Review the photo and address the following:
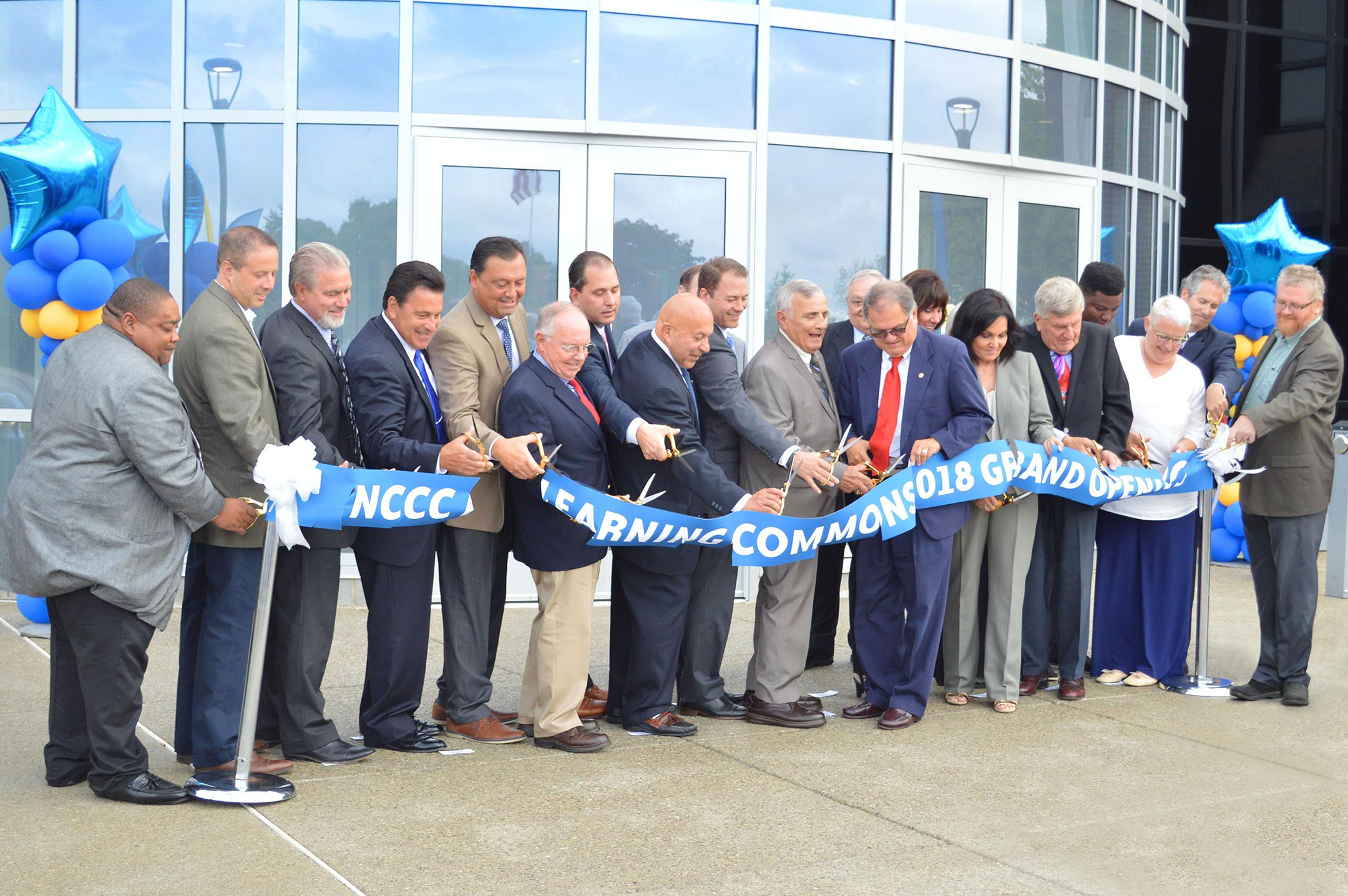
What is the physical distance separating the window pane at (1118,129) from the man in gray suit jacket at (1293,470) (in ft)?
14.5

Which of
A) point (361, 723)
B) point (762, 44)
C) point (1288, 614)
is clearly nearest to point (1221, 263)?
point (762, 44)

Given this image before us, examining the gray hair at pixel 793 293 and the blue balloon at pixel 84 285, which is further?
the blue balloon at pixel 84 285

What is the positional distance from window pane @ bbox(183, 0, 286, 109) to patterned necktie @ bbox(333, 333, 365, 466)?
393 centimetres

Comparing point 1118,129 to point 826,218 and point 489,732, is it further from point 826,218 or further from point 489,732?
point 489,732

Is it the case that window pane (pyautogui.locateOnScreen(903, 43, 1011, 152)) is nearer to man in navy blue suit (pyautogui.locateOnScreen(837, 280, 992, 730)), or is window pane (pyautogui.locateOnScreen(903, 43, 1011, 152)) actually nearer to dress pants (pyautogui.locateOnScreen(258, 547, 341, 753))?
man in navy blue suit (pyautogui.locateOnScreen(837, 280, 992, 730))

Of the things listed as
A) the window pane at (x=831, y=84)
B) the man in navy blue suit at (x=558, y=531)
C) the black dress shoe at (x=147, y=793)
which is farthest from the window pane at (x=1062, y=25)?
the black dress shoe at (x=147, y=793)

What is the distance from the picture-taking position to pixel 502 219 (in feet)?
28.3

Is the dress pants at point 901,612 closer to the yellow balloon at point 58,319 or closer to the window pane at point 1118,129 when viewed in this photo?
the yellow balloon at point 58,319

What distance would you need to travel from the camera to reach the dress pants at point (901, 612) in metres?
6.03

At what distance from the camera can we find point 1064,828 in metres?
4.61

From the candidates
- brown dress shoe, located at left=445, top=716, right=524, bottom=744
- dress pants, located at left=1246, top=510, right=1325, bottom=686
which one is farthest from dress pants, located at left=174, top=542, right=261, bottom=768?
dress pants, located at left=1246, top=510, right=1325, bottom=686

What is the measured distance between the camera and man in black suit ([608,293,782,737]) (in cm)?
560

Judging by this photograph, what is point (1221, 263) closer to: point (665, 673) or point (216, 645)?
point (665, 673)

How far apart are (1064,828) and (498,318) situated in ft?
10.1
